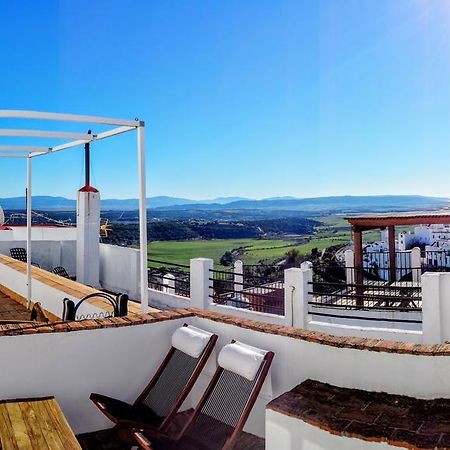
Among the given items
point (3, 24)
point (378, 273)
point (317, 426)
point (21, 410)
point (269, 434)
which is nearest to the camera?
point (317, 426)

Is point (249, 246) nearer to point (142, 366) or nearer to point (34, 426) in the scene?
point (142, 366)

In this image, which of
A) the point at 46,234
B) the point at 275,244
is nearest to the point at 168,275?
the point at 46,234

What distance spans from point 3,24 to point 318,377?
19.3 meters

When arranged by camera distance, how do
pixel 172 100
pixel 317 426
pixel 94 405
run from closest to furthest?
pixel 317 426
pixel 94 405
pixel 172 100

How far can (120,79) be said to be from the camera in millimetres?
23469

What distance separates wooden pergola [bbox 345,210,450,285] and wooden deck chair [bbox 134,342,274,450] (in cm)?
961

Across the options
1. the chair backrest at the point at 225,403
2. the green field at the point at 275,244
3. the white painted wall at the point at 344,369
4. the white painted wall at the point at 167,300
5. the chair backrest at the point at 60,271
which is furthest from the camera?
the green field at the point at 275,244

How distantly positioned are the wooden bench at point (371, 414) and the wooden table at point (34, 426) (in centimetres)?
115

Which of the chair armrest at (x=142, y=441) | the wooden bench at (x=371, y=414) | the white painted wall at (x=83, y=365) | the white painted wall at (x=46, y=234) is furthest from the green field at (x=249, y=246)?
the wooden bench at (x=371, y=414)

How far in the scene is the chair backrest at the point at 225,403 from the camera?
3158 mm

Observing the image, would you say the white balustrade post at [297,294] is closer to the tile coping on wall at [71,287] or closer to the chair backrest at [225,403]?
the tile coping on wall at [71,287]

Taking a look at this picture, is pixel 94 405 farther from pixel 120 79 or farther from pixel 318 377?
pixel 120 79

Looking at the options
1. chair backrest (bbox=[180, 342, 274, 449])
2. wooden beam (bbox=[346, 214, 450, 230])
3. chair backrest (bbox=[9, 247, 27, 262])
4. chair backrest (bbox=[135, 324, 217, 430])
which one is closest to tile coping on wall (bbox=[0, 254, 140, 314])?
chair backrest (bbox=[135, 324, 217, 430])

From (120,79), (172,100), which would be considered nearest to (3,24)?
(120,79)
